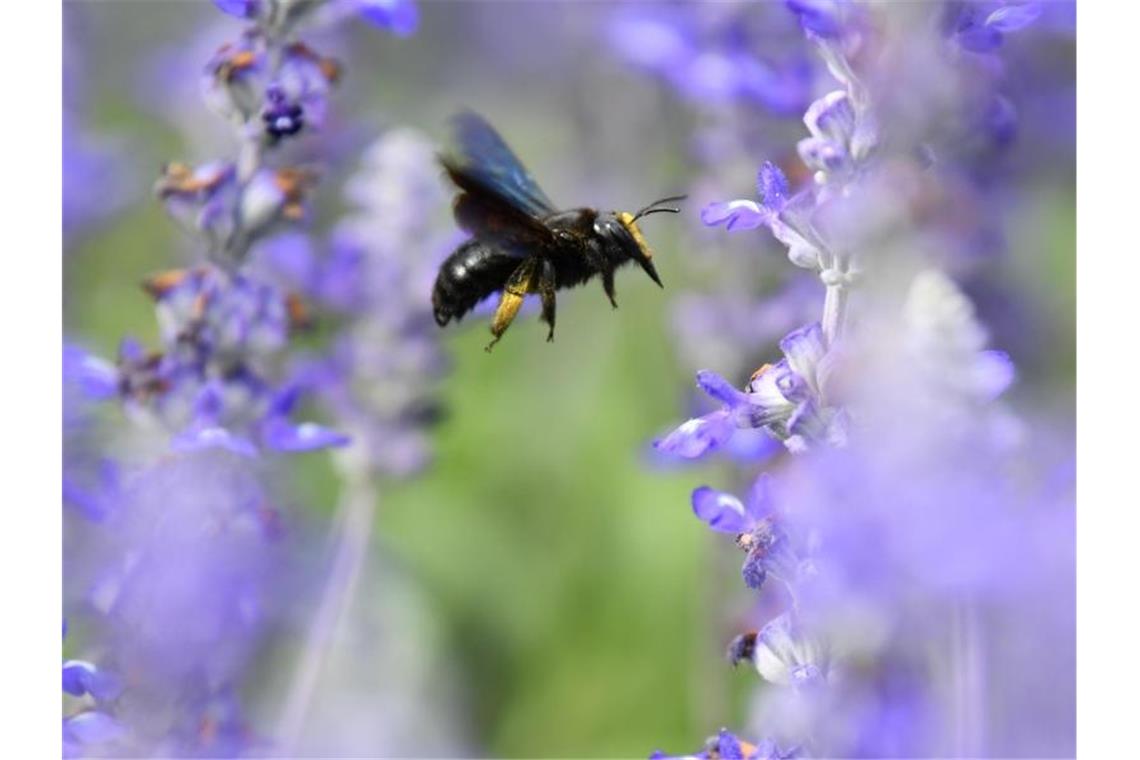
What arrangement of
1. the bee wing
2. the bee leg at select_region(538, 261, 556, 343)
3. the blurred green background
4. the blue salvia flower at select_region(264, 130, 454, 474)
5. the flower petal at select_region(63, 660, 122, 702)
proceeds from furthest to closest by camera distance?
1. the blurred green background
2. the blue salvia flower at select_region(264, 130, 454, 474)
3. the bee leg at select_region(538, 261, 556, 343)
4. the bee wing
5. the flower petal at select_region(63, 660, 122, 702)

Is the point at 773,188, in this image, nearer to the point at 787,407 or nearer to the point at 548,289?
the point at 787,407

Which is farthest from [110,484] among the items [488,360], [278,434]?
[488,360]

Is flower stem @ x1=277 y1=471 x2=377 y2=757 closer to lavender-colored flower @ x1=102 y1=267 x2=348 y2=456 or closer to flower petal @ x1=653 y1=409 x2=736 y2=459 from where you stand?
lavender-colored flower @ x1=102 y1=267 x2=348 y2=456

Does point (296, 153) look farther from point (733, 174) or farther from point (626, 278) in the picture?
point (626, 278)

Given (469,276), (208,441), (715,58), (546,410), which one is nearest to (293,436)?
(208,441)

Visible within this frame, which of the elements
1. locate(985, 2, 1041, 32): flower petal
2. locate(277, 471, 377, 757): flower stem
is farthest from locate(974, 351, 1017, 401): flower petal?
locate(277, 471, 377, 757): flower stem

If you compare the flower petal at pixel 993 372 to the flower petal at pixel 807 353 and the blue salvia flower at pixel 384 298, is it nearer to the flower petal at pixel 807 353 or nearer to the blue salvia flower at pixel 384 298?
the flower petal at pixel 807 353
